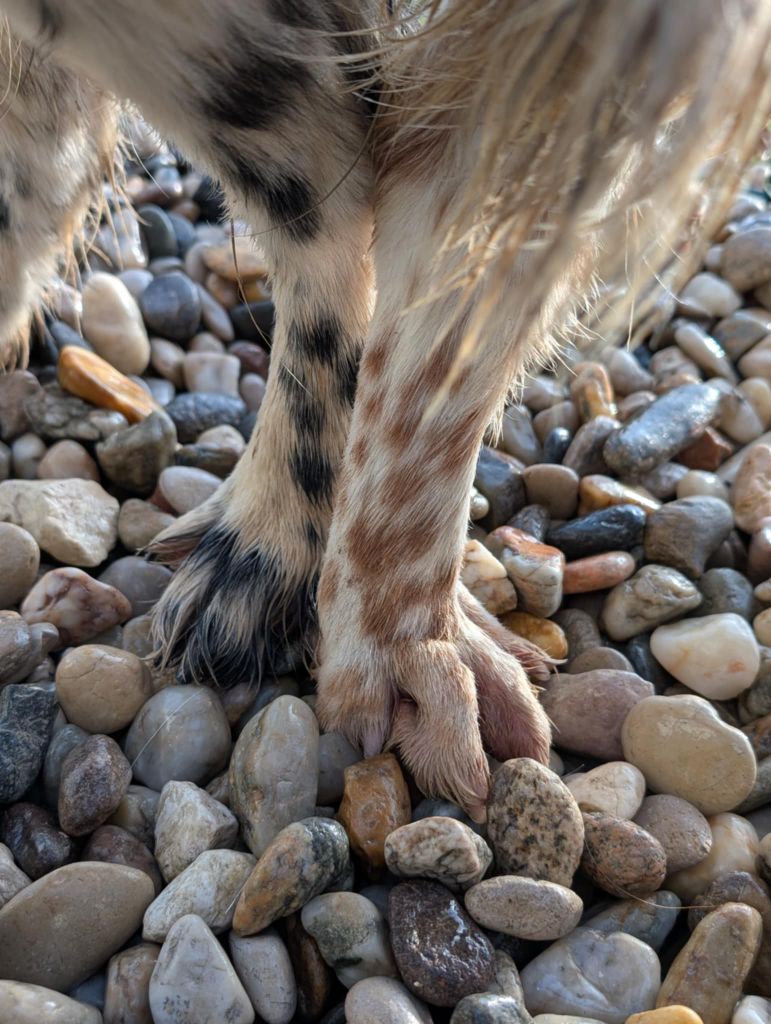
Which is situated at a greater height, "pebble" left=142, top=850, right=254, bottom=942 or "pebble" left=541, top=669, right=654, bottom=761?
"pebble" left=541, top=669, right=654, bottom=761

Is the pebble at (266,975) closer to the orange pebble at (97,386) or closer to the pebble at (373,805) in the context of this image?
the pebble at (373,805)

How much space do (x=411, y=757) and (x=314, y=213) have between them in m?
0.58

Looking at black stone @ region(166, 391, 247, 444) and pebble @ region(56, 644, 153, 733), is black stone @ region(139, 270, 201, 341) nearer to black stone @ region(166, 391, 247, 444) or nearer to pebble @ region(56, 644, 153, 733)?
black stone @ region(166, 391, 247, 444)

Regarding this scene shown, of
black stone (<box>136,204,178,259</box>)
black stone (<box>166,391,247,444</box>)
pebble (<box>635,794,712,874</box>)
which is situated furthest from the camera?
black stone (<box>136,204,178,259</box>)

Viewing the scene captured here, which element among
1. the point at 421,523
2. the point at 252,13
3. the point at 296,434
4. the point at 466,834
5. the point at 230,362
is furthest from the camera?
the point at 230,362

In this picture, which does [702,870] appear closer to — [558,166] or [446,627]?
[446,627]

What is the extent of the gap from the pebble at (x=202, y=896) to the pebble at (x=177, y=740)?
166 millimetres

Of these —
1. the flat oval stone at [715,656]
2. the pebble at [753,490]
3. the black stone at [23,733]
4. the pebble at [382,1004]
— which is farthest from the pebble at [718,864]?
the black stone at [23,733]

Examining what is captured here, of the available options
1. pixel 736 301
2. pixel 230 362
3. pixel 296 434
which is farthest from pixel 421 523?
pixel 736 301

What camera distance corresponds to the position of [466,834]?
929 millimetres

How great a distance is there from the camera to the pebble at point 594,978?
898 mm

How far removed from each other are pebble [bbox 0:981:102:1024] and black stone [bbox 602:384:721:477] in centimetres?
111

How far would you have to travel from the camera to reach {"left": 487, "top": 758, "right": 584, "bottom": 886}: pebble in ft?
3.19

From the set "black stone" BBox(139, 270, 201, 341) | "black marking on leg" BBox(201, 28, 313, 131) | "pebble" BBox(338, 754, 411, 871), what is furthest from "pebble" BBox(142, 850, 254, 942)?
"black stone" BBox(139, 270, 201, 341)
